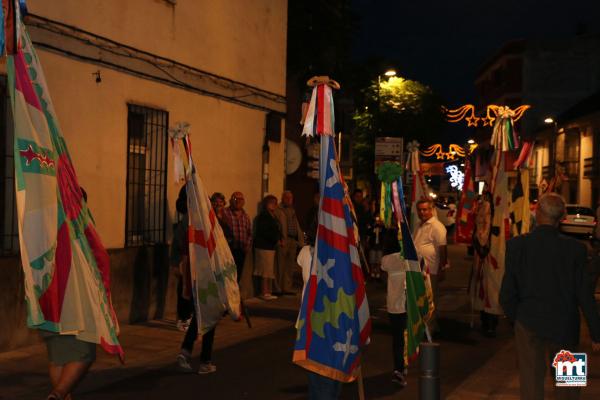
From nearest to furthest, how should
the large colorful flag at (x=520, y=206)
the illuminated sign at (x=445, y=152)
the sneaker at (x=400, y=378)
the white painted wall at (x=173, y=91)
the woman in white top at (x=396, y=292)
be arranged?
the woman in white top at (x=396, y=292) < the sneaker at (x=400, y=378) < the white painted wall at (x=173, y=91) < the large colorful flag at (x=520, y=206) < the illuminated sign at (x=445, y=152)

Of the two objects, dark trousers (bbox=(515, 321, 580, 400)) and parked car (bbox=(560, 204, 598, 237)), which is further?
parked car (bbox=(560, 204, 598, 237))

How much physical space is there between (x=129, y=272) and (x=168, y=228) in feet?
4.63

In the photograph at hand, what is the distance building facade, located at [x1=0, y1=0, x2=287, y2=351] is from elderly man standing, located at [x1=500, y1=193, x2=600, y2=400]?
20.4 ft

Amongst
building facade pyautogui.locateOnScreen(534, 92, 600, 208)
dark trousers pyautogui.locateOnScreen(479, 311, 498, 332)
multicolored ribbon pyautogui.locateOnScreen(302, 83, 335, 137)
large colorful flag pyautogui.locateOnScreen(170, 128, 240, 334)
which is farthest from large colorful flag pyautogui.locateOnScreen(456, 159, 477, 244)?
building facade pyautogui.locateOnScreen(534, 92, 600, 208)

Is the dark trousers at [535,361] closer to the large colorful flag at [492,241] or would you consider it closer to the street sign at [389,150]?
the large colorful flag at [492,241]

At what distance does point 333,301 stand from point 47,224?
2.03 m

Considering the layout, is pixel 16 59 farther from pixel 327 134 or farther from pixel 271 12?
pixel 271 12

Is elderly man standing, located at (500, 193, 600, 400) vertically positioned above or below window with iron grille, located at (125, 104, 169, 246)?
below

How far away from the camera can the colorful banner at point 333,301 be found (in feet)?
20.2

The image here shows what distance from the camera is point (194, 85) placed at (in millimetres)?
14125

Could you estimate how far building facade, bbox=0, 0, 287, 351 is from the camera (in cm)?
1095

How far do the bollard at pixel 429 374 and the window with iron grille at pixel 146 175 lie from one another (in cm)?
801

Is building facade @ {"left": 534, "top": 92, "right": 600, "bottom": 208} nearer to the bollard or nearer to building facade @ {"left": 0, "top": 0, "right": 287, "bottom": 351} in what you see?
building facade @ {"left": 0, "top": 0, "right": 287, "bottom": 351}

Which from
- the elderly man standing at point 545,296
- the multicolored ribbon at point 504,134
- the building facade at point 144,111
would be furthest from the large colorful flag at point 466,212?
the elderly man standing at point 545,296
